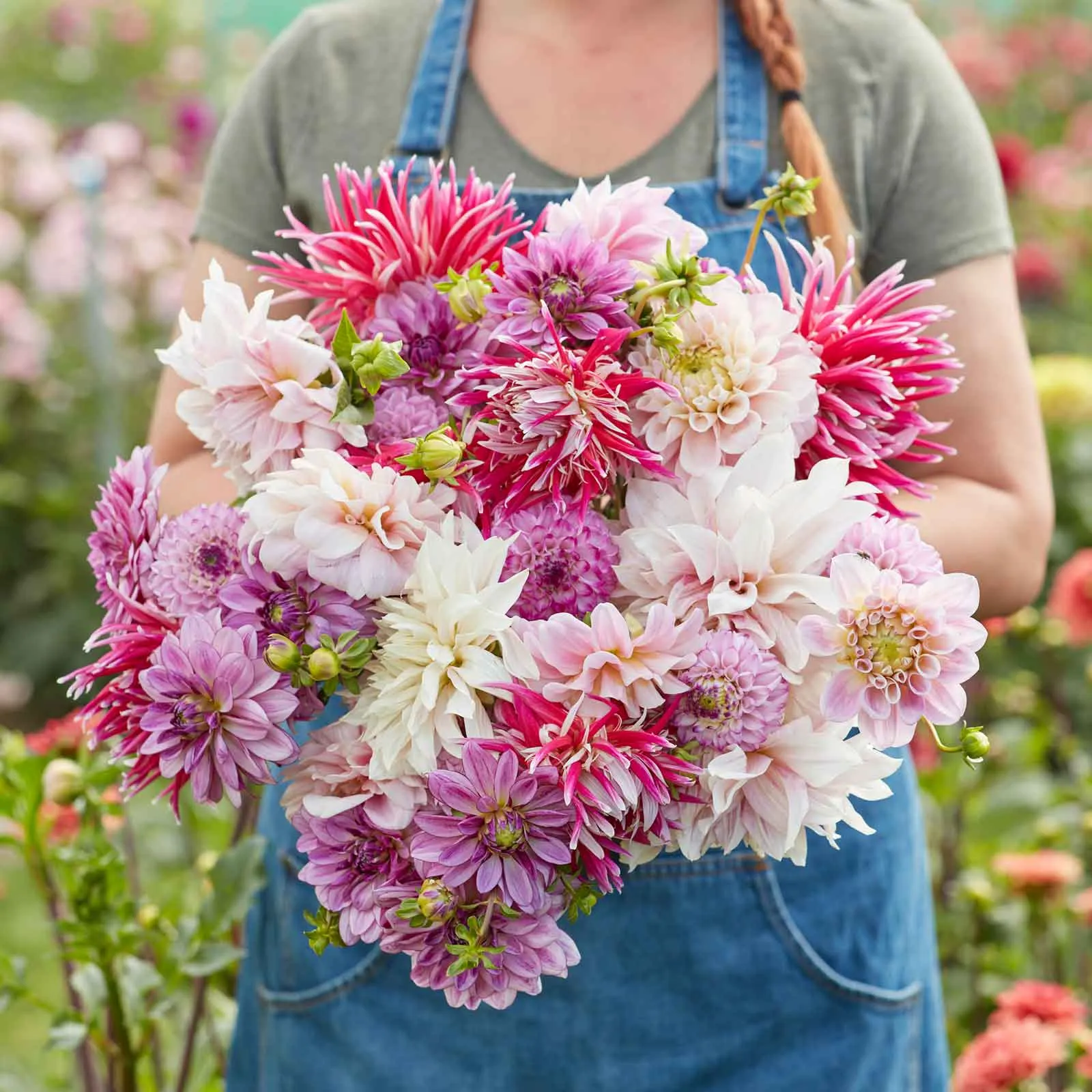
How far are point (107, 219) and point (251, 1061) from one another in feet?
8.00

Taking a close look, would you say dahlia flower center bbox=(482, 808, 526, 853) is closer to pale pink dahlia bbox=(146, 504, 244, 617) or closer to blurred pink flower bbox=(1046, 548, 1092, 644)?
pale pink dahlia bbox=(146, 504, 244, 617)

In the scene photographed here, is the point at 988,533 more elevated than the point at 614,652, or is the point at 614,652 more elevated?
the point at 614,652

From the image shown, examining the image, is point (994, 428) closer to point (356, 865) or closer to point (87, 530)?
point (356, 865)

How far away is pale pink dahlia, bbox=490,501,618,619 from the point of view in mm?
599

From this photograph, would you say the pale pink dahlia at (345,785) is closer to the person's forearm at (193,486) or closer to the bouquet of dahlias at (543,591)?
the bouquet of dahlias at (543,591)

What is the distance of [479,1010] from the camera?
94cm

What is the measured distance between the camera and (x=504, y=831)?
0.57m

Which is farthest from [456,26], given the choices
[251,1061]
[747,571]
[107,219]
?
[107,219]

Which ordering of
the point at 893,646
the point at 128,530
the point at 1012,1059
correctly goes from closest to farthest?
the point at 893,646, the point at 128,530, the point at 1012,1059

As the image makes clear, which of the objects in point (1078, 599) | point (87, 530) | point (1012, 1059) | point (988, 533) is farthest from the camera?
point (87, 530)

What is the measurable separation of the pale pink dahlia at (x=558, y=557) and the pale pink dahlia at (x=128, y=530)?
0.59ft

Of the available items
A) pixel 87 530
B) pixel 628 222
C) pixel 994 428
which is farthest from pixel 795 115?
pixel 87 530

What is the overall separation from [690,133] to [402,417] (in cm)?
50

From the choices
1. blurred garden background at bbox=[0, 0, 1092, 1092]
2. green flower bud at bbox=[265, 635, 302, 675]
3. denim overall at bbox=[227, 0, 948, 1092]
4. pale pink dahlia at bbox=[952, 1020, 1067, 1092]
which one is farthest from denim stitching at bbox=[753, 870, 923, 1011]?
green flower bud at bbox=[265, 635, 302, 675]
